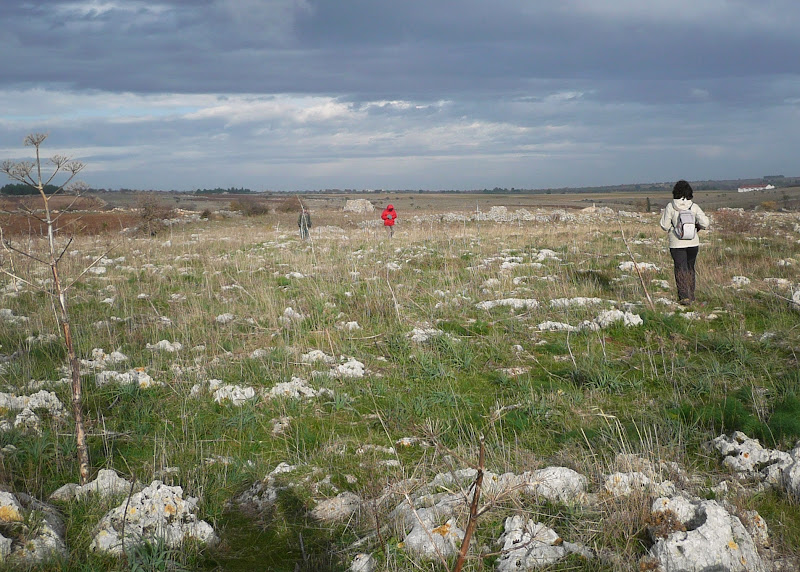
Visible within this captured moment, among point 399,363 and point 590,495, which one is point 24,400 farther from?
point 590,495

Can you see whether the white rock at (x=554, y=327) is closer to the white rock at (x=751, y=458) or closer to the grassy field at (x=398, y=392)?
the grassy field at (x=398, y=392)

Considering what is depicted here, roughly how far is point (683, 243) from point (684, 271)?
1.36ft

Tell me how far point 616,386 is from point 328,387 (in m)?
2.80

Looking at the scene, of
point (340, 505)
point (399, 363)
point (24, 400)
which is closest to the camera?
point (340, 505)

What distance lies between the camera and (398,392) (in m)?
5.75

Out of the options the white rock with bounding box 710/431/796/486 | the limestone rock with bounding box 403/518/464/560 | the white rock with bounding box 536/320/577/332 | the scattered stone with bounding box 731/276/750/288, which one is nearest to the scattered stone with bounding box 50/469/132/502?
the limestone rock with bounding box 403/518/464/560

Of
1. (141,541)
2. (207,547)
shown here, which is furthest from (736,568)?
(141,541)

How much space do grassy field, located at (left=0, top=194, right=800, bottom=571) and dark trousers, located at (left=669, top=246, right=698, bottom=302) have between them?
15.8 inches

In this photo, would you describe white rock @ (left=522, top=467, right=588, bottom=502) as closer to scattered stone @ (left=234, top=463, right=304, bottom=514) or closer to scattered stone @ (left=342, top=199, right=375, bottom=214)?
scattered stone @ (left=234, top=463, right=304, bottom=514)

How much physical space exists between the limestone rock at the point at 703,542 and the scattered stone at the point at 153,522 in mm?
2478

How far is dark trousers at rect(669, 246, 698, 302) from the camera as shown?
868 centimetres

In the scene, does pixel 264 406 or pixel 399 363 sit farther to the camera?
pixel 399 363

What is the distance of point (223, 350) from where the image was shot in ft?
22.5

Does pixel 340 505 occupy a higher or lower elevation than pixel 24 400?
lower
